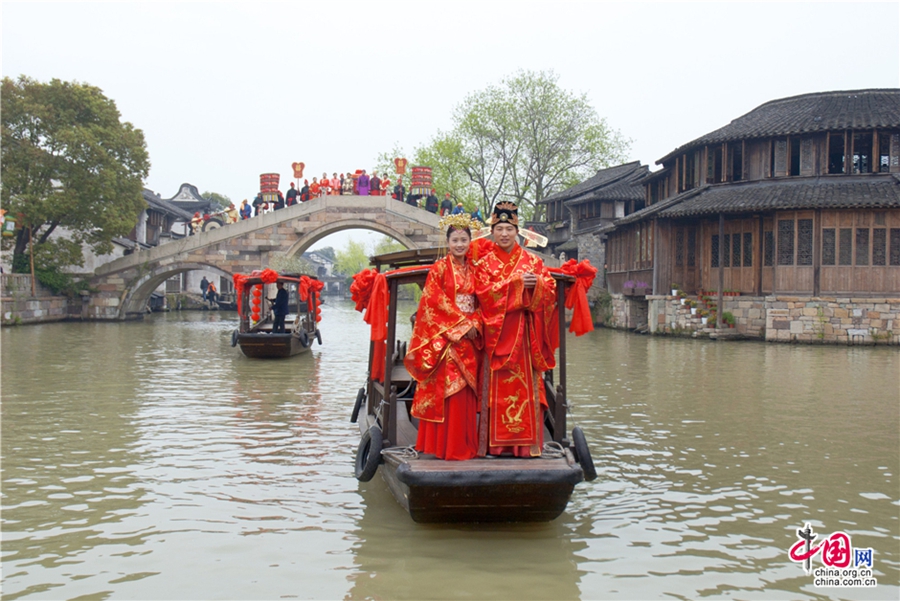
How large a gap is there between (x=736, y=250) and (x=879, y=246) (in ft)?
11.8

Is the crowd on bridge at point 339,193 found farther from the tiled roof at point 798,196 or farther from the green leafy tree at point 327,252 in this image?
the green leafy tree at point 327,252

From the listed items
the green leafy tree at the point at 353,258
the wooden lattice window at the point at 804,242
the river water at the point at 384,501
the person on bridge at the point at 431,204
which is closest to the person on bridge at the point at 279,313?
the river water at the point at 384,501

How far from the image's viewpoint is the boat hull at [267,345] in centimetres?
1661

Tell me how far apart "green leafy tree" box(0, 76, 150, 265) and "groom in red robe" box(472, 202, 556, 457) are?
2425 centimetres

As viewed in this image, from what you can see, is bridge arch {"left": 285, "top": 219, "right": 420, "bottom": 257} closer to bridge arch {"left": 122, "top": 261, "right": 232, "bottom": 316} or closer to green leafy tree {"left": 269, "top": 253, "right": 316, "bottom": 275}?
green leafy tree {"left": 269, "top": 253, "right": 316, "bottom": 275}

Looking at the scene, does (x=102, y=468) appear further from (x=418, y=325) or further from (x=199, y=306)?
(x=199, y=306)

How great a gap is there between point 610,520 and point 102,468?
4.57 meters

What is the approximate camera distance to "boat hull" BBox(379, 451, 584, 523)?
17.5ft

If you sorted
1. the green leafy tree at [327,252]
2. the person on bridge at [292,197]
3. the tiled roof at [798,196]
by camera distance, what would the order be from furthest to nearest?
the green leafy tree at [327,252], the person on bridge at [292,197], the tiled roof at [798,196]

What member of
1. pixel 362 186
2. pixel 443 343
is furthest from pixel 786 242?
→ pixel 443 343

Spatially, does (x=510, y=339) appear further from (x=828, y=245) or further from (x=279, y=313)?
(x=828, y=245)

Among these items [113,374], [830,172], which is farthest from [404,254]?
[830,172]

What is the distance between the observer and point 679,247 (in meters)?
24.6

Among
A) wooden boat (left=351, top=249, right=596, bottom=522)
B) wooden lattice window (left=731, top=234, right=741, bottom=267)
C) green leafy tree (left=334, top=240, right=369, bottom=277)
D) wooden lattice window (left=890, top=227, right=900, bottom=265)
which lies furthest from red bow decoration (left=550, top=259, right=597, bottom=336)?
green leafy tree (left=334, top=240, right=369, bottom=277)
